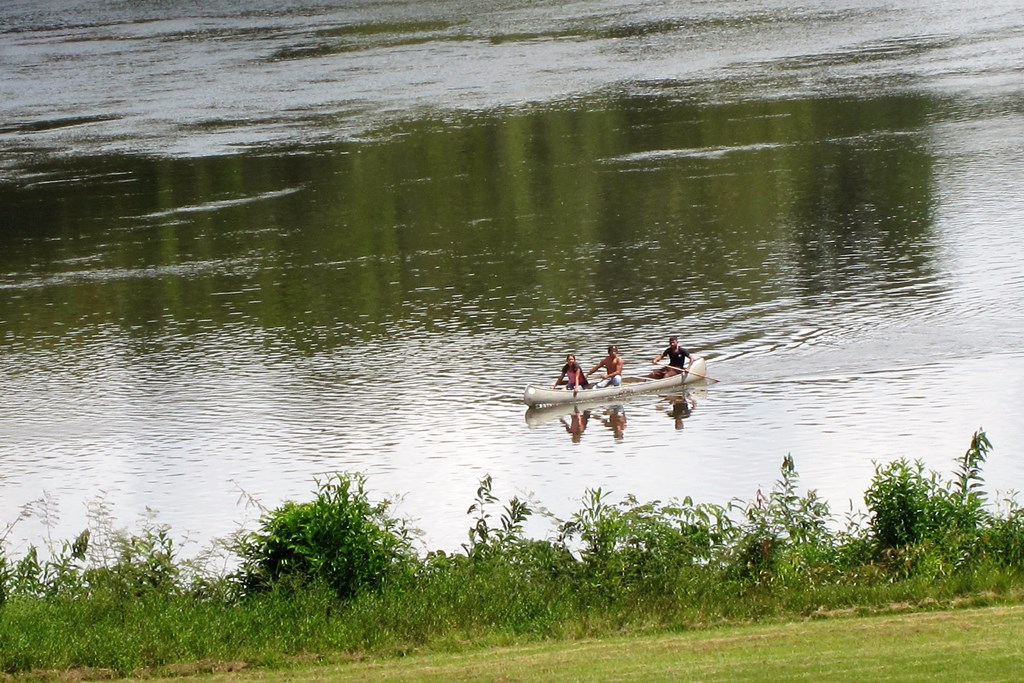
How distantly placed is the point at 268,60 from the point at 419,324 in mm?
63839

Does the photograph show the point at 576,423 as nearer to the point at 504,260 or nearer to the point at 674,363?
the point at 674,363

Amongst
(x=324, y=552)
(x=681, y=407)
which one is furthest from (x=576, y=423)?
(x=324, y=552)

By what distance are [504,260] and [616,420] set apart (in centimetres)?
1949

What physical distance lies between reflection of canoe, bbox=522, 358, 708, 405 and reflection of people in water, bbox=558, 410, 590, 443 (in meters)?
0.45

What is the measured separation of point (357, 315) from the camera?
164ft

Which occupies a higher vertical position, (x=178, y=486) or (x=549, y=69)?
(x=549, y=69)

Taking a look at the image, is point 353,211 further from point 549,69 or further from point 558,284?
point 549,69

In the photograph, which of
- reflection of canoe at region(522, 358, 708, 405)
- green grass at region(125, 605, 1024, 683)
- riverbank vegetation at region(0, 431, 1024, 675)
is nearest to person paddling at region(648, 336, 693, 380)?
reflection of canoe at region(522, 358, 708, 405)

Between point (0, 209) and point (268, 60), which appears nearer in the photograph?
point (0, 209)

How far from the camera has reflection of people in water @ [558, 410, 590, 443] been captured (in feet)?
121

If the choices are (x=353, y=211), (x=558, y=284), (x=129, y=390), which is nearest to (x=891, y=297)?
(x=558, y=284)

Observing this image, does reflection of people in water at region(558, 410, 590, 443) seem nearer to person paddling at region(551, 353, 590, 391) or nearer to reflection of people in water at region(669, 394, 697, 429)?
person paddling at region(551, 353, 590, 391)

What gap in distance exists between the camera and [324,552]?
71.9 feet

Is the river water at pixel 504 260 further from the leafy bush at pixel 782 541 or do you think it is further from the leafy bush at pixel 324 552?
the leafy bush at pixel 782 541
